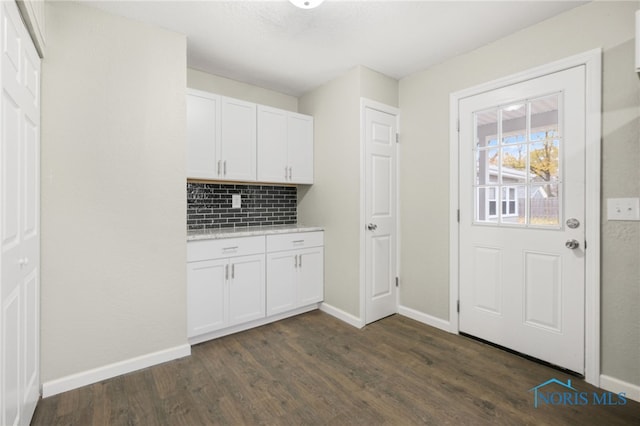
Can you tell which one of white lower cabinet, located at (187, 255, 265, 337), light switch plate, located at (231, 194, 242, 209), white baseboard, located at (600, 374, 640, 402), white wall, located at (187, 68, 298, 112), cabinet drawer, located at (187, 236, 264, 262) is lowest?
white baseboard, located at (600, 374, 640, 402)

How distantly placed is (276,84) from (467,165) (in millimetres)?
2160

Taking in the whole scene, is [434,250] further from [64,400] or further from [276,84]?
[64,400]

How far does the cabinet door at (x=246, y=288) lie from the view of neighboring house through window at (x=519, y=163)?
204cm

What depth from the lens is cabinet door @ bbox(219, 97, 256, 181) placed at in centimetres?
290

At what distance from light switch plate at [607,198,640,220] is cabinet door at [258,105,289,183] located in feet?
8.61

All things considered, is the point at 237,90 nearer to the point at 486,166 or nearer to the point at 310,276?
the point at 310,276

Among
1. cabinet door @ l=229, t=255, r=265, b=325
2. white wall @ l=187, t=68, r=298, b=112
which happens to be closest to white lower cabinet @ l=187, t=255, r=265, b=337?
cabinet door @ l=229, t=255, r=265, b=325

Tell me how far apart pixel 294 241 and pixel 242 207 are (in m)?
0.74

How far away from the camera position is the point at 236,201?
11.1ft

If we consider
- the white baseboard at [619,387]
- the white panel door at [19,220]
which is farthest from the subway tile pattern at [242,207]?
the white baseboard at [619,387]

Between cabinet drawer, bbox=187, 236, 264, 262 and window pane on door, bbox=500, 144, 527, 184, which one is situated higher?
window pane on door, bbox=500, 144, 527, 184

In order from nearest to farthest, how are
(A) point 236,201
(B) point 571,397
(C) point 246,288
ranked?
(B) point 571,397 → (C) point 246,288 → (A) point 236,201

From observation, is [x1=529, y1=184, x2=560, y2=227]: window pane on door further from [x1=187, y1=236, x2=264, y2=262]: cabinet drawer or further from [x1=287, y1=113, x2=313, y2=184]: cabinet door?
[x1=187, y1=236, x2=264, y2=262]: cabinet drawer

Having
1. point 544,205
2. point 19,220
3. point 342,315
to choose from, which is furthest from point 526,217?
point 19,220
